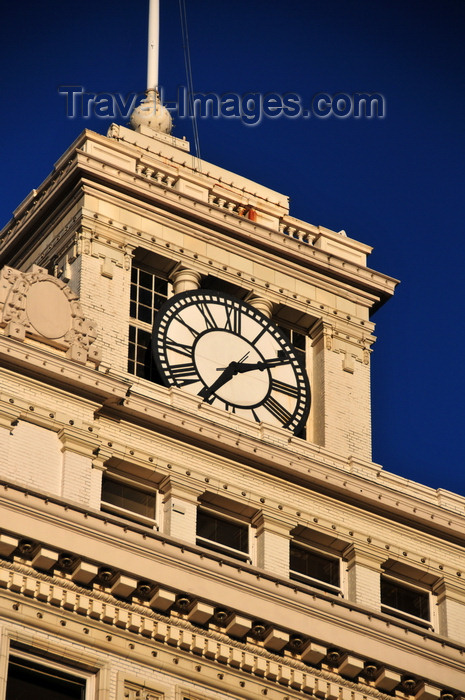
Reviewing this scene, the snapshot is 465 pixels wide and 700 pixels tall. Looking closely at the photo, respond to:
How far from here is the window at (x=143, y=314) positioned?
203 ft

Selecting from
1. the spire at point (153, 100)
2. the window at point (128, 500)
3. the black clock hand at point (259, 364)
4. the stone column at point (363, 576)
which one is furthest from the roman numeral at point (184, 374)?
the spire at point (153, 100)

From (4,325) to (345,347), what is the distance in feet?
41.5

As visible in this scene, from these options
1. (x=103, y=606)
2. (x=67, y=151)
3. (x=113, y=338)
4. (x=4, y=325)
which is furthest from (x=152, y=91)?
(x=103, y=606)

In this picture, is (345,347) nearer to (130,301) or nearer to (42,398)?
(130,301)

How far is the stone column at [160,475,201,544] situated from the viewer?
56.2 m

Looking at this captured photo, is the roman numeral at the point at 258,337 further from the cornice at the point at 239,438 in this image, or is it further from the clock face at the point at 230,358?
the cornice at the point at 239,438

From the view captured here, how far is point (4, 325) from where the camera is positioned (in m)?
56.3

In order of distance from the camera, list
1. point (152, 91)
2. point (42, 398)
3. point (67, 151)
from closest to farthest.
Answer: point (42, 398) → point (67, 151) → point (152, 91)

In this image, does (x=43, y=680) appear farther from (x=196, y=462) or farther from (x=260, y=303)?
(x=260, y=303)

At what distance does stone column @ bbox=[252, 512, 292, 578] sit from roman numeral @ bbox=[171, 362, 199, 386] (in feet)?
16.3

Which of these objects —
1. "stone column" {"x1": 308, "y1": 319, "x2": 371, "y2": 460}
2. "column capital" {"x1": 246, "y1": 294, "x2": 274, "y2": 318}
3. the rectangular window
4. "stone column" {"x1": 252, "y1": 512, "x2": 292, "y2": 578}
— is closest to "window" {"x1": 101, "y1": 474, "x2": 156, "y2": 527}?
"stone column" {"x1": 252, "y1": 512, "x2": 292, "y2": 578}

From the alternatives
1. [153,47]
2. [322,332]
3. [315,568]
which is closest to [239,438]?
[315,568]

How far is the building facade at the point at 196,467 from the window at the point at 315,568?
63 mm

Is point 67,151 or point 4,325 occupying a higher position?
point 67,151
